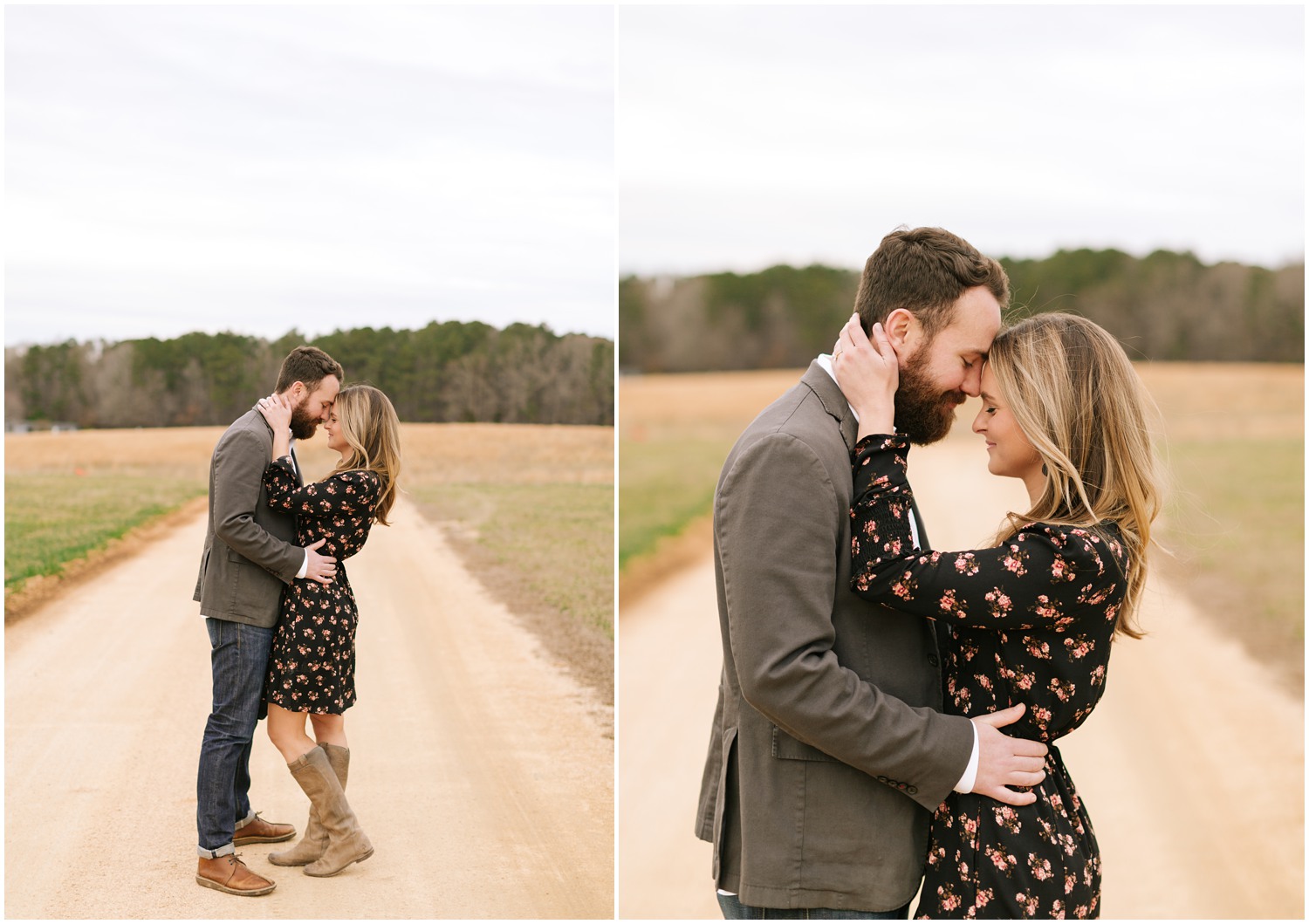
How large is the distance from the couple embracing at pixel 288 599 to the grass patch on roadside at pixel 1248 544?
8.97 ft

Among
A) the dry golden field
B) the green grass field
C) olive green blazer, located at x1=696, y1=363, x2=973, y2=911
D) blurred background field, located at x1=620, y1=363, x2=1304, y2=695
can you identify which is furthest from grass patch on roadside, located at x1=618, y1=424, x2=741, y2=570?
olive green blazer, located at x1=696, y1=363, x2=973, y2=911

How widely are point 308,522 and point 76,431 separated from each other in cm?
202

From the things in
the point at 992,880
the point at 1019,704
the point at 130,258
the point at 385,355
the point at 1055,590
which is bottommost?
the point at 992,880

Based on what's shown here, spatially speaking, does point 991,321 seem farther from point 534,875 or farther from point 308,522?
point 534,875

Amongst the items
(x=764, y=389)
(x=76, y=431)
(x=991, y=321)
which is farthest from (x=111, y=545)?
(x=764, y=389)

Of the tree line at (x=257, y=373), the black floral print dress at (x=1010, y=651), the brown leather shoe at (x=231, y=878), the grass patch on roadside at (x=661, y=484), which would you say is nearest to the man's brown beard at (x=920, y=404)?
the black floral print dress at (x=1010, y=651)

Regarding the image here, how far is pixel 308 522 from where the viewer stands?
3965 mm

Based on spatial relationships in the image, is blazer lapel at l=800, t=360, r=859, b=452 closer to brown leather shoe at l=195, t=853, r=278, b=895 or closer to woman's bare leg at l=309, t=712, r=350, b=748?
woman's bare leg at l=309, t=712, r=350, b=748

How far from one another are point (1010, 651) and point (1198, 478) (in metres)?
22.2

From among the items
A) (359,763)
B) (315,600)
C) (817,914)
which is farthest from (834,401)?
(359,763)

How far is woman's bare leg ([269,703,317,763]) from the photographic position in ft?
12.9

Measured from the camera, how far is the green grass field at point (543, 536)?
5809mm

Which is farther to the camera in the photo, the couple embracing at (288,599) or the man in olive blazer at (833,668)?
the couple embracing at (288,599)

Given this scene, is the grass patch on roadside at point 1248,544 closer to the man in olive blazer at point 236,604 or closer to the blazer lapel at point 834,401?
the blazer lapel at point 834,401
